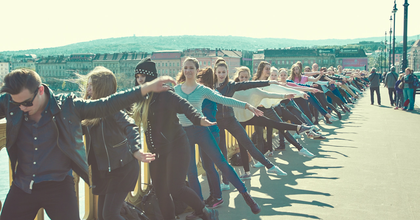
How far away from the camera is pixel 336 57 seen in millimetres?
162375

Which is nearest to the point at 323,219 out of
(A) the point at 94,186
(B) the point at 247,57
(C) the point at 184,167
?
(C) the point at 184,167

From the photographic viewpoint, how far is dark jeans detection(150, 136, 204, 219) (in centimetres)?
446

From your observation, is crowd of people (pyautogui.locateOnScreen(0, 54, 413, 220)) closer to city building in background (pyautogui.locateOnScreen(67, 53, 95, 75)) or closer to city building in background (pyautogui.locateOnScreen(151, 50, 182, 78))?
city building in background (pyautogui.locateOnScreen(151, 50, 182, 78))

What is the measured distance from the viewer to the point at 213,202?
5633 millimetres

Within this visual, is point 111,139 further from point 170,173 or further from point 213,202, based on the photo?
point 213,202

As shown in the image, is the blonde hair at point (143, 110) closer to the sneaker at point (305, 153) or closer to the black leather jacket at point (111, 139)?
the black leather jacket at point (111, 139)

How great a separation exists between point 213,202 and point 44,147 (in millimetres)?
2862

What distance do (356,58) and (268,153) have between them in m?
162

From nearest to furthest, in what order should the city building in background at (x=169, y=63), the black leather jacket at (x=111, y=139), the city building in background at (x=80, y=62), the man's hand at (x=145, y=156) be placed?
1. the man's hand at (x=145, y=156)
2. the black leather jacket at (x=111, y=139)
3. the city building in background at (x=169, y=63)
4. the city building in background at (x=80, y=62)

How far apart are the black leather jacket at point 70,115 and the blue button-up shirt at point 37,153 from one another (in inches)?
1.8

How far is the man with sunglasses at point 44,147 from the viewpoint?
122 inches

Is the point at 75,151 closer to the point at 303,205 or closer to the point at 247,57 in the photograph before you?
the point at 303,205

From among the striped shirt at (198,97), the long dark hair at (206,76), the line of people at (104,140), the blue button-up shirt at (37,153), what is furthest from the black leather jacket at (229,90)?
the blue button-up shirt at (37,153)

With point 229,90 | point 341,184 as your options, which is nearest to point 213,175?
point 229,90
